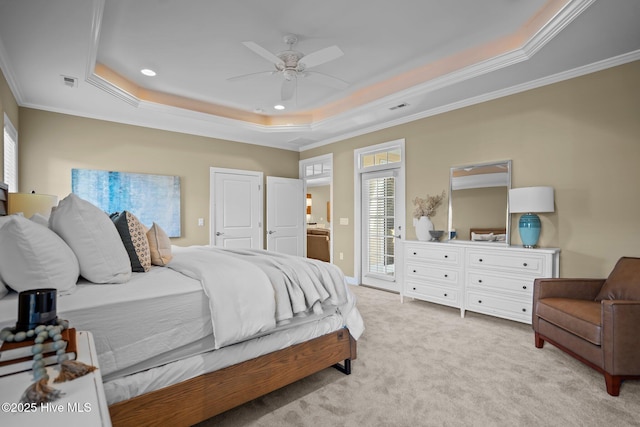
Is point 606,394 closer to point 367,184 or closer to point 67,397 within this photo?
point 67,397

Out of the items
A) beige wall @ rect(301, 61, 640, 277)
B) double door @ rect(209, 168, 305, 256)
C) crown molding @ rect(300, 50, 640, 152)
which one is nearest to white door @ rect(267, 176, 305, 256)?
double door @ rect(209, 168, 305, 256)

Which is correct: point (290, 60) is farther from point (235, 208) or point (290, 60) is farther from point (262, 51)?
point (235, 208)

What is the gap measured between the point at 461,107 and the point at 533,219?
165 cm

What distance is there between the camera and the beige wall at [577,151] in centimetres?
290

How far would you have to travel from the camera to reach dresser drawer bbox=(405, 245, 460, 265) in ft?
12.2

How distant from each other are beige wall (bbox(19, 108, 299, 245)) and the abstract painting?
0.36ft

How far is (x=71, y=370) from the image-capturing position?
0.78 meters

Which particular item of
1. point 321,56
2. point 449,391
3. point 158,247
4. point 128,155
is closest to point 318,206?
point 128,155

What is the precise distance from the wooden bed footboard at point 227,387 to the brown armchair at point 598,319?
1.68m

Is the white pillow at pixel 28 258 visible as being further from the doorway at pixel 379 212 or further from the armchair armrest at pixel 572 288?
the doorway at pixel 379 212

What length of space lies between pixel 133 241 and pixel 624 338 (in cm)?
317

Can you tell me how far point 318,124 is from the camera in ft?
16.9

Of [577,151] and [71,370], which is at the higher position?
[577,151]

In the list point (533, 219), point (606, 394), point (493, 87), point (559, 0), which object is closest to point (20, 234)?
point (606, 394)
